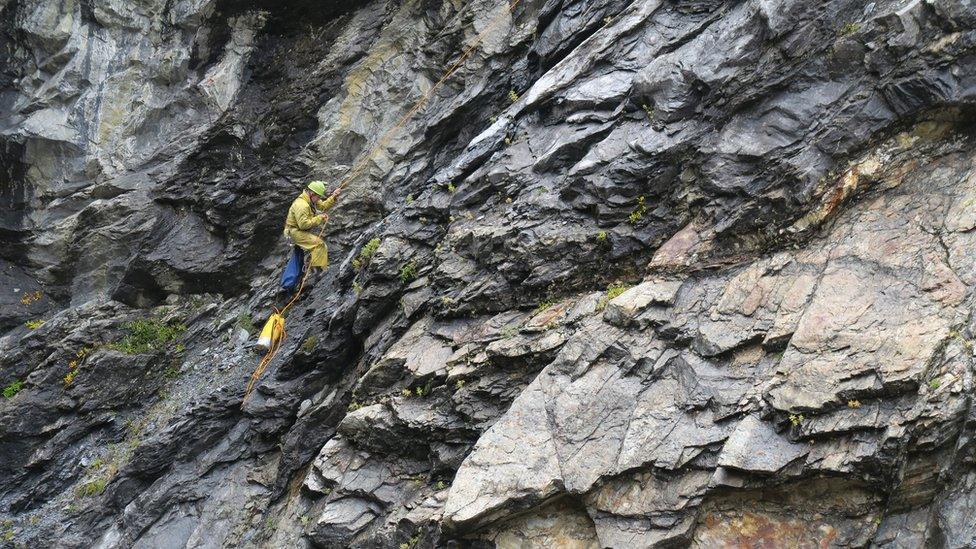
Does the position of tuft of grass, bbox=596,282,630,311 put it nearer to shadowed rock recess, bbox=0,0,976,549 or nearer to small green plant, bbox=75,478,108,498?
shadowed rock recess, bbox=0,0,976,549

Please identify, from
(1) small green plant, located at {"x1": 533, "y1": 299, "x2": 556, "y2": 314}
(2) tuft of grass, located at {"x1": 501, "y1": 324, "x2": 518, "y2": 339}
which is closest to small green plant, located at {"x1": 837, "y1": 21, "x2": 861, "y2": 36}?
(1) small green plant, located at {"x1": 533, "y1": 299, "x2": 556, "y2": 314}

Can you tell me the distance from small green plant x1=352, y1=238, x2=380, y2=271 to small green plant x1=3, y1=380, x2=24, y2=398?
737 centimetres

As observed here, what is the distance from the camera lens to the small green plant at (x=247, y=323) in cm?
1362

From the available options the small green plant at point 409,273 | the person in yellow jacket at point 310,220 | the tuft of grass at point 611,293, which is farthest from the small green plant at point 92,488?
the tuft of grass at point 611,293

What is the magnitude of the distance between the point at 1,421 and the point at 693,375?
12.7 m

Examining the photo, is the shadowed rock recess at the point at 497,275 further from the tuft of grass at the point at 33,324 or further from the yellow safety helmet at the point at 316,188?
the yellow safety helmet at the point at 316,188

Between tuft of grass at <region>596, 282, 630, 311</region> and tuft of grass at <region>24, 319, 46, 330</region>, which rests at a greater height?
tuft of grass at <region>24, 319, 46, 330</region>

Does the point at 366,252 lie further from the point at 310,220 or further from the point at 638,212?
the point at 638,212

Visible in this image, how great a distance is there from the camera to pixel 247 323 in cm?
1377

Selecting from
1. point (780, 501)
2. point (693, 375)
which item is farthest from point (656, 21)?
point (780, 501)

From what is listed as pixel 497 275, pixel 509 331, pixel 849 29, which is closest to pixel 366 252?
pixel 497 275

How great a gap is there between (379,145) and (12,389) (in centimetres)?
855

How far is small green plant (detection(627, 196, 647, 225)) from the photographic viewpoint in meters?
8.94

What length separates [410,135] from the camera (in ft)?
47.4
